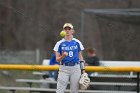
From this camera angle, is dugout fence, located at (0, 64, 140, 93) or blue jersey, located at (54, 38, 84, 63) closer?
blue jersey, located at (54, 38, 84, 63)

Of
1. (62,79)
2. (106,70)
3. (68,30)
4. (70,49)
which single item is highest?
(68,30)

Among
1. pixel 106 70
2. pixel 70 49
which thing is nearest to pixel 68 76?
pixel 70 49

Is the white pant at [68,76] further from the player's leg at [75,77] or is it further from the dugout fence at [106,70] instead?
the dugout fence at [106,70]

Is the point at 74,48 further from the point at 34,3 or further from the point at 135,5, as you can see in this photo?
the point at 34,3

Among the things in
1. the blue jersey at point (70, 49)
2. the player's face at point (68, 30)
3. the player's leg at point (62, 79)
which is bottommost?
the player's leg at point (62, 79)

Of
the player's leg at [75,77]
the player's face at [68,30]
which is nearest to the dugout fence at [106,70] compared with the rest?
the player's leg at [75,77]

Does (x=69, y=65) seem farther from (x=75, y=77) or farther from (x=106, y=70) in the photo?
(x=106, y=70)

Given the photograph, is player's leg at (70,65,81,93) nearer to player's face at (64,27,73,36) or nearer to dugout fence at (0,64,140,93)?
player's face at (64,27,73,36)

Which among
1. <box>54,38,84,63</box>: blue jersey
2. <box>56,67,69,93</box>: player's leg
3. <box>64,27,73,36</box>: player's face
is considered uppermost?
<box>64,27,73,36</box>: player's face

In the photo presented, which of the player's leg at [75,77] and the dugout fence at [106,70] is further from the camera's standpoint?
the dugout fence at [106,70]

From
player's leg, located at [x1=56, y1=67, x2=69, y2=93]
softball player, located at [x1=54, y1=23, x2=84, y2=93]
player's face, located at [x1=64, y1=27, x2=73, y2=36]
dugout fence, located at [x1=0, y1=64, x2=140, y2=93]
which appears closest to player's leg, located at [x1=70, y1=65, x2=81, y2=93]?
softball player, located at [x1=54, y1=23, x2=84, y2=93]

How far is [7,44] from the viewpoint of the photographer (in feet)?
150

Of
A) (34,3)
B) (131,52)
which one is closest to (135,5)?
(131,52)

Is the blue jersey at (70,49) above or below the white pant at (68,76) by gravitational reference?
above
